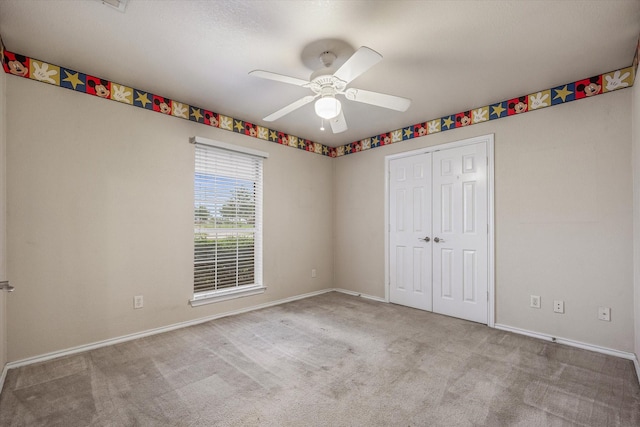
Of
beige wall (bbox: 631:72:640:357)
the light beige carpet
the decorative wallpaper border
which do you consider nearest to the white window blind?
the decorative wallpaper border

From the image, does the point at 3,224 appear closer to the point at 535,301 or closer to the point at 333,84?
the point at 333,84

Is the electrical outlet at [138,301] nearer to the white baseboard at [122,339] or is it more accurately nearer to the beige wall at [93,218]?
the beige wall at [93,218]

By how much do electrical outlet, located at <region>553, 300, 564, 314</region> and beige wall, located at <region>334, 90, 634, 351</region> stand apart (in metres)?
0.03

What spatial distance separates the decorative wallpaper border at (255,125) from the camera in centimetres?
246

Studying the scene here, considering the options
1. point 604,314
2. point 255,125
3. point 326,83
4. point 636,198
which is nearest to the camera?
point 326,83

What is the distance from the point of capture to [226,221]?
375 centimetres

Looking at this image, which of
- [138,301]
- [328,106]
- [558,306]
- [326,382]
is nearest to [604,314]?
[558,306]

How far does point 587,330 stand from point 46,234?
4832mm

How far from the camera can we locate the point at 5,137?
90.2 inches

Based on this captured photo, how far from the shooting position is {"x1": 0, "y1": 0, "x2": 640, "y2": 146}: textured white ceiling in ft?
5.99

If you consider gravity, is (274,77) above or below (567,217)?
above

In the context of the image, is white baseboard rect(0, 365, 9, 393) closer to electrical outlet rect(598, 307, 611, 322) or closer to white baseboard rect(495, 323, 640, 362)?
white baseboard rect(495, 323, 640, 362)

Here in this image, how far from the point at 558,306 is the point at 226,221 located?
3.70 meters

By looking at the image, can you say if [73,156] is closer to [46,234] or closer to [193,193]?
[46,234]
